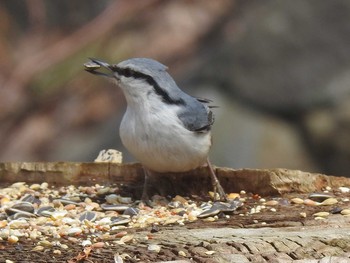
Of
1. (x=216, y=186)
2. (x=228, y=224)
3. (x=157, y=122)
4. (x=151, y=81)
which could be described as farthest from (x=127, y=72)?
(x=228, y=224)

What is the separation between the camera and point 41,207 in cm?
411

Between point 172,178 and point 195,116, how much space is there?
0.32 m

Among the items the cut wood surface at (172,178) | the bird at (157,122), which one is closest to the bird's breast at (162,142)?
the bird at (157,122)

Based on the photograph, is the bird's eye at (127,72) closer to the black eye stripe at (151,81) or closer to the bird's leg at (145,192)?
the black eye stripe at (151,81)

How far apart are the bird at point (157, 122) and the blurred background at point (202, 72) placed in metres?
3.11

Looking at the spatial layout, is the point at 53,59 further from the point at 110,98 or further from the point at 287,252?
the point at 287,252

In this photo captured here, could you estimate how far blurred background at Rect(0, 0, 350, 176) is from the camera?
7.65 m

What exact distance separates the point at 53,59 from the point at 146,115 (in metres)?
5.81

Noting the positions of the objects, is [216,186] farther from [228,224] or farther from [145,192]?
[228,224]

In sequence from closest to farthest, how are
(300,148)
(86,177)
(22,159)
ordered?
(86,177) → (300,148) → (22,159)

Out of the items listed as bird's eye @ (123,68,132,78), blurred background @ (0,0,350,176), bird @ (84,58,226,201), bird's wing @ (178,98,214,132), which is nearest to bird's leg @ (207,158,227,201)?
bird @ (84,58,226,201)

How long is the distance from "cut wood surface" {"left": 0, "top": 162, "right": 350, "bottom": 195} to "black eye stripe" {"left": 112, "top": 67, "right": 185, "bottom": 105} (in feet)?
1.16

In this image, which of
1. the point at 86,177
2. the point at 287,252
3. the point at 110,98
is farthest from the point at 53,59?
the point at 287,252

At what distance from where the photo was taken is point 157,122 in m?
4.38
